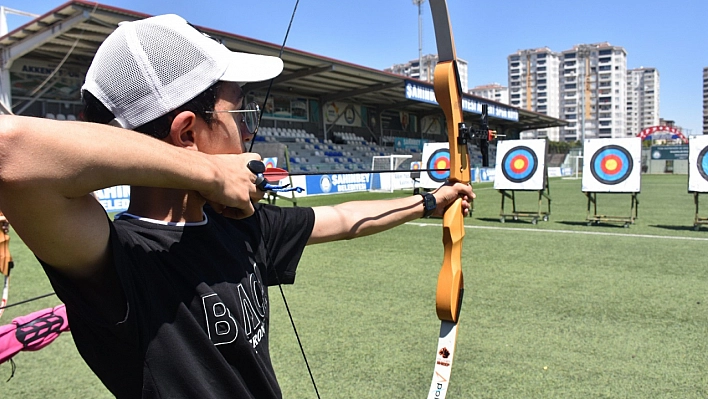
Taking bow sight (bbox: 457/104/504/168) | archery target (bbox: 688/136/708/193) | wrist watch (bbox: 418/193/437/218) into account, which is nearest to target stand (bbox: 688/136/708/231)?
archery target (bbox: 688/136/708/193)

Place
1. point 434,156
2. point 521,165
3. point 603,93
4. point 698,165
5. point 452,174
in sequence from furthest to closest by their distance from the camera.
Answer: point 603,93 → point 434,156 → point 521,165 → point 698,165 → point 452,174

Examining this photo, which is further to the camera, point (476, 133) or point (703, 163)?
point (703, 163)

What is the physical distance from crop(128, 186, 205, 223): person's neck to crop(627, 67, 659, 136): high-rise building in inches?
4504

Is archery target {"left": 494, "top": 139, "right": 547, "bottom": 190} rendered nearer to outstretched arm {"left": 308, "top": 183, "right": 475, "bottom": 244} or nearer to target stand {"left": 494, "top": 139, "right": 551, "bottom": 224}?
target stand {"left": 494, "top": 139, "right": 551, "bottom": 224}

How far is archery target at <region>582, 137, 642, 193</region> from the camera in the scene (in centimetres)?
796

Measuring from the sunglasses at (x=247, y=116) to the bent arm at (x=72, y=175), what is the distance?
0.65ft

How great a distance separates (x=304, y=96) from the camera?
19.7 ft

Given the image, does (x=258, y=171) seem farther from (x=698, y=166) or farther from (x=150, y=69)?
(x=698, y=166)

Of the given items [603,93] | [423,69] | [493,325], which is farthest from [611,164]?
[603,93]

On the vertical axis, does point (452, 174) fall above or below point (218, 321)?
above

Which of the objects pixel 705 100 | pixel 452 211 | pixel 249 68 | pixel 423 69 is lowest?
pixel 452 211

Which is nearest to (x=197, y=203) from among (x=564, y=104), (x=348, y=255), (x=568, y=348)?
(x=568, y=348)

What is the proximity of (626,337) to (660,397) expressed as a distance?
2.36 feet

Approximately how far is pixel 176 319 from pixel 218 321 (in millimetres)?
70
